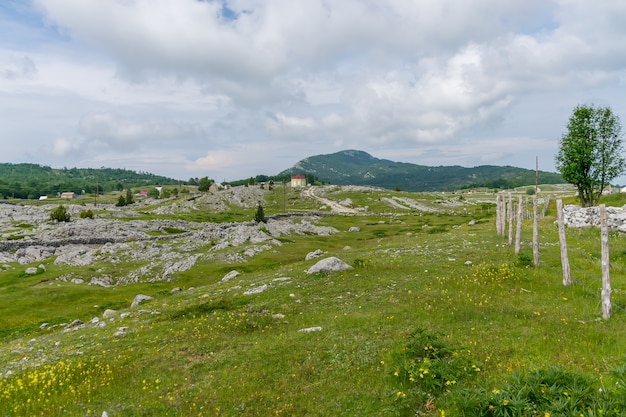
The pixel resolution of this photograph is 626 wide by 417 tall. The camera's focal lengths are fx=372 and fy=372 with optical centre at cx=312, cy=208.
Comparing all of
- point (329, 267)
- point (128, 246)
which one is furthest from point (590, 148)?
point (128, 246)

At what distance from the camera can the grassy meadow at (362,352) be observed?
35.6ft

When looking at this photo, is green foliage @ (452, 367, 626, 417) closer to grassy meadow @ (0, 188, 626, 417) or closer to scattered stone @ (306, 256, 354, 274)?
grassy meadow @ (0, 188, 626, 417)

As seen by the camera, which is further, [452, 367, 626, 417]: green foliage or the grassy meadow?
the grassy meadow

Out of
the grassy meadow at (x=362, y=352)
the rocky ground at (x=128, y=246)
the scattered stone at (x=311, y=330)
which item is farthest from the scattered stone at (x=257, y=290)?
the rocky ground at (x=128, y=246)

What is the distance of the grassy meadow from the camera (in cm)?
1085

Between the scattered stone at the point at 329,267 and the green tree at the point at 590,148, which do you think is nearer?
the scattered stone at the point at 329,267

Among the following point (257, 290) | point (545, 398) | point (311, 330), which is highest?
point (545, 398)

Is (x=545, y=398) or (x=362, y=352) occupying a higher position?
(x=545, y=398)

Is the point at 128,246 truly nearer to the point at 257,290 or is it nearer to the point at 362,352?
the point at 257,290

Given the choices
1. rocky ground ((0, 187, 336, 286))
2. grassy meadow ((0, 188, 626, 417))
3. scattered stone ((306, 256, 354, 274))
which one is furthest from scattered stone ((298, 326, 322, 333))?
rocky ground ((0, 187, 336, 286))

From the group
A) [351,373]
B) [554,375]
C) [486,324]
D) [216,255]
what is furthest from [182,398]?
[216,255]

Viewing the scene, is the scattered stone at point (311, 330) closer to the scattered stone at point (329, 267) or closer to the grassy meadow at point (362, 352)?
the grassy meadow at point (362, 352)

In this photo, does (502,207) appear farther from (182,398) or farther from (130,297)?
(130,297)

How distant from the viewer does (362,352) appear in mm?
14562
